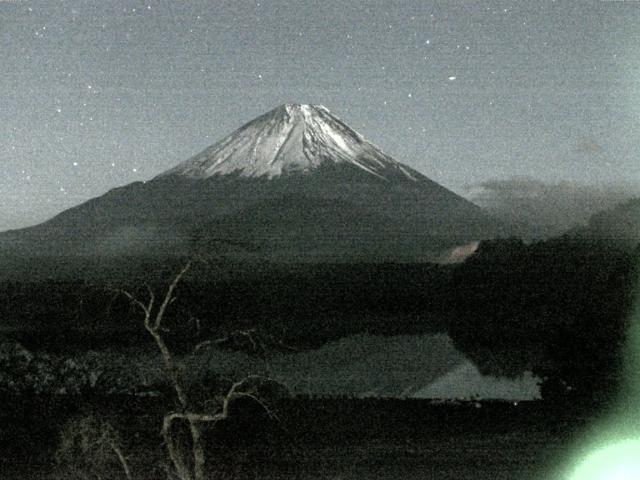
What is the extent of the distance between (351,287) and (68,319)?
22915 mm

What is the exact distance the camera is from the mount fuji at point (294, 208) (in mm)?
137625

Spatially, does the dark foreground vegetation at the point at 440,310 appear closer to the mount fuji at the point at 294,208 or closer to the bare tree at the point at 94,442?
the bare tree at the point at 94,442

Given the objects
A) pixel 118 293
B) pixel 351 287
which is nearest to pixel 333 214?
pixel 351 287

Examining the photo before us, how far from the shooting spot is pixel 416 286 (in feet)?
191

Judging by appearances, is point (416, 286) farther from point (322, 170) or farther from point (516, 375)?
point (322, 170)

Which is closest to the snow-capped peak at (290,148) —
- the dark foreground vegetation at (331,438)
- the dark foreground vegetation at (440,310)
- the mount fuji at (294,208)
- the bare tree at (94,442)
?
the mount fuji at (294,208)

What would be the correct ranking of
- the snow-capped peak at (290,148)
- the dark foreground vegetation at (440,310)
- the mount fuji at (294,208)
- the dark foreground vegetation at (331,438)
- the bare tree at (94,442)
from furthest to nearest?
the snow-capped peak at (290,148) < the mount fuji at (294,208) < the dark foreground vegetation at (440,310) < the dark foreground vegetation at (331,438) < the bare tree at (94,442)

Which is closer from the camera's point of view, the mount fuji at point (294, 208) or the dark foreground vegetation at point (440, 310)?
the dark foreground vegetation at point (440, 310)

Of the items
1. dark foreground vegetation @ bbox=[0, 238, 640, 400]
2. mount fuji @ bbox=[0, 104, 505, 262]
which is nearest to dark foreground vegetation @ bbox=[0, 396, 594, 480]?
dark foreground vegetation @ bbox=[0, 238, 640, 400]

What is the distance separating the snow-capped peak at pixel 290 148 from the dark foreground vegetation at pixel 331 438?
111270 millimetres

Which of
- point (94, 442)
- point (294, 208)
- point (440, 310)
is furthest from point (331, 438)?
point (294, 208)

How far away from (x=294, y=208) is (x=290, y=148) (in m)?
15.4

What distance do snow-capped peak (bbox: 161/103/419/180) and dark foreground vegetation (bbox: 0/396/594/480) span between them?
365ft

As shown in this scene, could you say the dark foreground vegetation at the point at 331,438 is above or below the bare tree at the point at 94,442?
below
